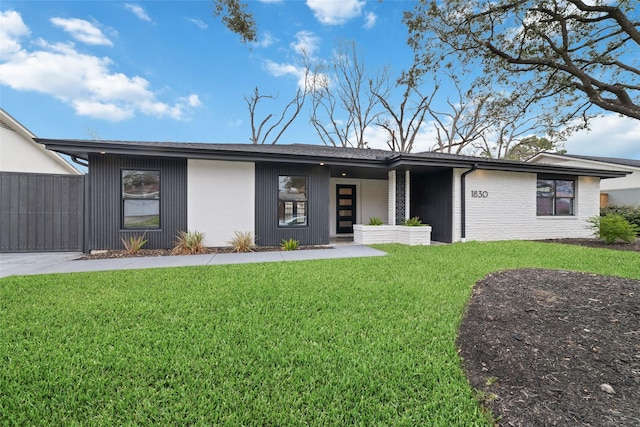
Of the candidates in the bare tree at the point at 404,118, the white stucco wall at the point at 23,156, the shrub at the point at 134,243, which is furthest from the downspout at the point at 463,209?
the white stucco wall at the point at 23,156

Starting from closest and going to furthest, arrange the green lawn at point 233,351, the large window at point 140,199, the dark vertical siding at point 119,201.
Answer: the green lawn at point 233,351 → the dark vertical siding at point 119,201 → the large window at point 140,199

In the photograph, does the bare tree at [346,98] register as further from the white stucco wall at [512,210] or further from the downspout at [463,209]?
the downspout at [463,209]

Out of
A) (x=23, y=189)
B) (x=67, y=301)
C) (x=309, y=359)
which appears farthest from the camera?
(x=23, y=189)

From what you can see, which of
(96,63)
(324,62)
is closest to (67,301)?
(96,63)

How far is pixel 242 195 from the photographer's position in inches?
314

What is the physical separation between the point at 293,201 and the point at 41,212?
6.82m

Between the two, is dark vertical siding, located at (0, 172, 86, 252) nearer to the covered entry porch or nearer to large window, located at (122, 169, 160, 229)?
large window, located at (122, 169, 160, 229)

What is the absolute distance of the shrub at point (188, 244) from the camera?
23.5ft

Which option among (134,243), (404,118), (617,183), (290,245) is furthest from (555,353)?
(404,118)

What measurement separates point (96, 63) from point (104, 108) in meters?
6.88

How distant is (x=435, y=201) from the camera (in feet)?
32.4

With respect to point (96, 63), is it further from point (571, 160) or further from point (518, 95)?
point (571, 160)

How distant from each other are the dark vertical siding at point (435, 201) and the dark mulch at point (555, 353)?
5.41 meters

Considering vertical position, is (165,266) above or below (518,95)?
below
